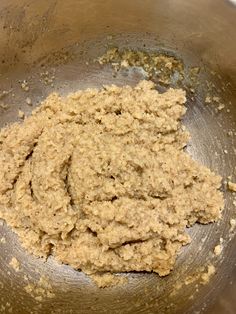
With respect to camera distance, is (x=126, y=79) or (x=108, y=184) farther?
(x=126, y=79)

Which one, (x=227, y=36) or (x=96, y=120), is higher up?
(x=227, y=36)

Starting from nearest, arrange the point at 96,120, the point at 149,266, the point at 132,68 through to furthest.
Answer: the point at 149,266 < the point at 96,120 < the point at 132,68

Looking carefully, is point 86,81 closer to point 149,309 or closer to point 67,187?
point 67,187

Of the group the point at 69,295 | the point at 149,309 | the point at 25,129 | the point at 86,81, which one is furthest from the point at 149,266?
the point at 86,81

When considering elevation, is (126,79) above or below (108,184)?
above
